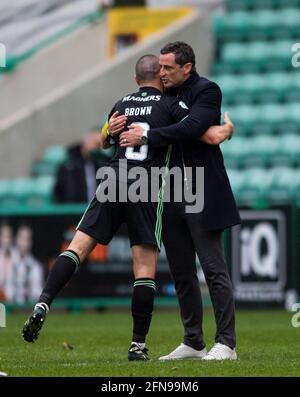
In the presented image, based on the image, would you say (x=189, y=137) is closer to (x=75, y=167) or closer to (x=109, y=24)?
(x=75, y=167)

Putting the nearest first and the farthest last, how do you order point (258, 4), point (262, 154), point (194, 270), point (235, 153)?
point (194, 270)
point (262, 154)
point (235, 153)
point (258, 4)

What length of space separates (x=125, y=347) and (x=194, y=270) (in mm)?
1569

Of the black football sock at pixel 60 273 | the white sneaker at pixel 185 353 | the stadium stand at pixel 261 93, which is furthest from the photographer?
the stadium stand at pixel 261 93

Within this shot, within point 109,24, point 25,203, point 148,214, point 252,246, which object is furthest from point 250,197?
point 148,214

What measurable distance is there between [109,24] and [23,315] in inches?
277

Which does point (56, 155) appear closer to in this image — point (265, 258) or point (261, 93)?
point (261, 93)

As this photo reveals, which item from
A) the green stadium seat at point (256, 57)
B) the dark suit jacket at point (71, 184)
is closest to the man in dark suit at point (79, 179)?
the dark suit jacket at point (71, 184)

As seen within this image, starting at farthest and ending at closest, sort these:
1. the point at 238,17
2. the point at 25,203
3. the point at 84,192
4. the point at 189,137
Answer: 1. the point at 238,17
2. the point at 25,203
3. the point at 84,192
4. the point at 189,137

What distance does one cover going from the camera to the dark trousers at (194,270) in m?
8.50

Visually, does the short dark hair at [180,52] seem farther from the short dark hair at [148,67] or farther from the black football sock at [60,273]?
the black football sock at [60,273]

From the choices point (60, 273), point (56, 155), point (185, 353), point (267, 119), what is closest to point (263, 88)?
point (267, 119)

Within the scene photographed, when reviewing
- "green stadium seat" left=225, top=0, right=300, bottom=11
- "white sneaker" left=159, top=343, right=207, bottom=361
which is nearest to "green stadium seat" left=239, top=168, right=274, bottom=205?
"green stadium seat" left=225, top=0, right=300, bottom=11

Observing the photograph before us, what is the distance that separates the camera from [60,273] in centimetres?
834

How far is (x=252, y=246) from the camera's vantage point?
15.5 m
